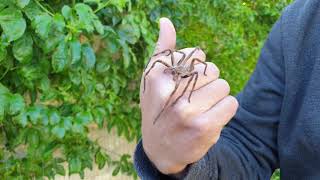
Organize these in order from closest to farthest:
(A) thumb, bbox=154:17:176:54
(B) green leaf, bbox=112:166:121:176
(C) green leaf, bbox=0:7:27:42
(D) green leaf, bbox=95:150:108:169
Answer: (A) thumb, bbox=154:17:176:54, (C) green leaf, bbox=0:7:27:42, (D) green leaf, bbox=95:150:108:169, (B) green leaf, bbox=112:166:121:176

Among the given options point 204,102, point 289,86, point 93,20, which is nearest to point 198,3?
point 93,20

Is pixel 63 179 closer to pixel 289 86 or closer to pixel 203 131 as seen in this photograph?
pixel 289 86

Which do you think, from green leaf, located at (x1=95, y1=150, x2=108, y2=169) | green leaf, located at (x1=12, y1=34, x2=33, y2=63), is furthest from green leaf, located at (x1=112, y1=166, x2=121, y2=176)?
green leaf, located at (x1=12, y1=34, x2=33, y2=63)

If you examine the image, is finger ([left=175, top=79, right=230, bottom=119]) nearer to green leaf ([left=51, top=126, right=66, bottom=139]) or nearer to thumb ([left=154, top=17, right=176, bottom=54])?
thumb ([left=154, top=17, right=176, bottom=54])

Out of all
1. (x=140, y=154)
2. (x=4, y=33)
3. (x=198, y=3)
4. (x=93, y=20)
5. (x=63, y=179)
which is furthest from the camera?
(x=198, y=3)

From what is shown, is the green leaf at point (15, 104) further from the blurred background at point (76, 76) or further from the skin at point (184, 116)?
the skin at point (184, 116)

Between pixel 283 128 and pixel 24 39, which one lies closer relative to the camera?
pixel 283 128

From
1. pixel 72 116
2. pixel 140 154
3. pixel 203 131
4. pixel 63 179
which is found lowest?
pixel 63 179
